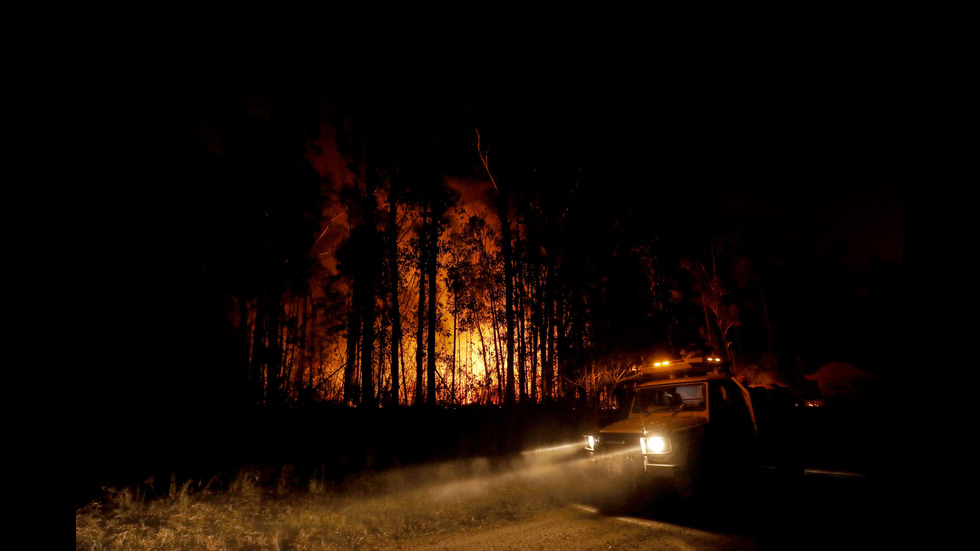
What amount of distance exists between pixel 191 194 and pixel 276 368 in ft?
16.7

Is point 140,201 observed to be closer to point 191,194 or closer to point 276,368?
point 191,194

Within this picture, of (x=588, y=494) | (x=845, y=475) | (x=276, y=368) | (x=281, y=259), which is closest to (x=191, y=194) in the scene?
(x=281, y=259)

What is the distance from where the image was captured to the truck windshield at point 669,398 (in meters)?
7.07

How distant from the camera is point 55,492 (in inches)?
65.6

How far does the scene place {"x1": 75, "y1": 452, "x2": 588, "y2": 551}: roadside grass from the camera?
5074 mm

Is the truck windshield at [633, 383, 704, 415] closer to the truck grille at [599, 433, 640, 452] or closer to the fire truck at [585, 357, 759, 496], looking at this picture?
the fire truck at [585, 357, 759, 496]

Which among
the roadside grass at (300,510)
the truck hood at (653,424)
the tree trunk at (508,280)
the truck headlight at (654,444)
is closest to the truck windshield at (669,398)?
the truck hood at (653,424)

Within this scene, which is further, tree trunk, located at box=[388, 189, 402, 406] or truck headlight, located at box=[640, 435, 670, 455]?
tree trunk, located at box=[388, 189, 402, 406]

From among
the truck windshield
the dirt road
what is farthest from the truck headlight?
the truck windshield

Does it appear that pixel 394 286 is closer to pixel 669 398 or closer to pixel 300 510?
pixel 300 510

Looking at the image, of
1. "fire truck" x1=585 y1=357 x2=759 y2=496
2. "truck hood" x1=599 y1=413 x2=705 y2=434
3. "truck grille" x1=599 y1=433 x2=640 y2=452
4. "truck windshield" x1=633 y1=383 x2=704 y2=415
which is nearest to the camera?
"fire truck" x1=585 y1=357 x2=759 y2=496

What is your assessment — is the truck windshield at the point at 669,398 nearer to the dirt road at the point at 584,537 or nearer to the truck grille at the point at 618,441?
the truck grille at the point at 618,441

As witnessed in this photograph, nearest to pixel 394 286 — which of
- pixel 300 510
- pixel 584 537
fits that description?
pixel 300 510

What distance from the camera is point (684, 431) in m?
6.29
